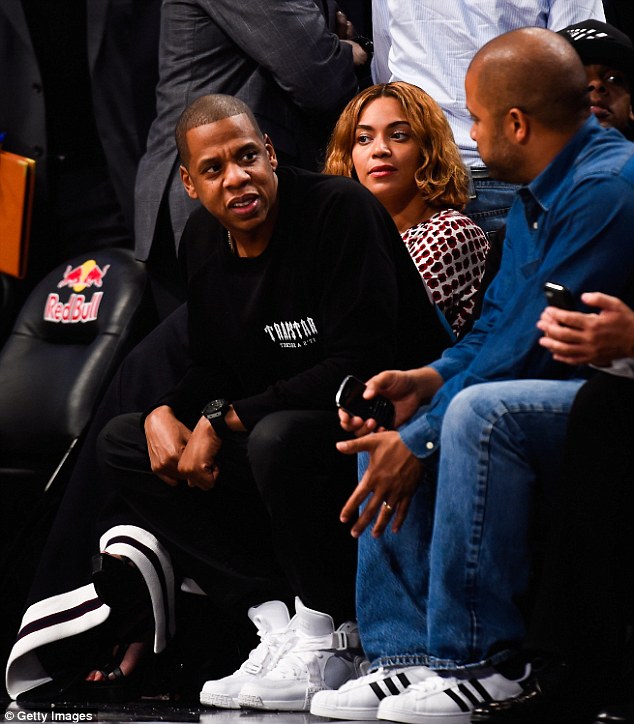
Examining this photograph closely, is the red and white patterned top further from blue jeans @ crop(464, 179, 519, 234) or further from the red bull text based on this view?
the red bull text

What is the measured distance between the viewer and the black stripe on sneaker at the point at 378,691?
211 cm

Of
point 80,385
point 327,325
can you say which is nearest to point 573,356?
point 327,325

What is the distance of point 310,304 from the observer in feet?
8.52

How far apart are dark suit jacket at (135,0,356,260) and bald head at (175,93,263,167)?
0.52 m

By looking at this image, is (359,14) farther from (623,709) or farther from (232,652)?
(623,709)

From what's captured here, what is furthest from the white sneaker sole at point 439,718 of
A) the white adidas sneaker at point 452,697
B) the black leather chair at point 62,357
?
the black leather chair at point 62,357

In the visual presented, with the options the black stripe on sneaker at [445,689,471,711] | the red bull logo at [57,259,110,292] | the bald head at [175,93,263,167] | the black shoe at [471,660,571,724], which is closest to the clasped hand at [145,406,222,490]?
the bald head at [175,93,263,167]

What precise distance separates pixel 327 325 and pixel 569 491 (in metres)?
0.83

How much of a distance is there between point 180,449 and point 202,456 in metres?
0.09

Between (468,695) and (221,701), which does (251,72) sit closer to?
(221,701)

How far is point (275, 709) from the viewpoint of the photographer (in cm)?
238

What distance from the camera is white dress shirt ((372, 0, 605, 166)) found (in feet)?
10.6

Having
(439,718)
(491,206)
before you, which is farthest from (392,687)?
(491,206)

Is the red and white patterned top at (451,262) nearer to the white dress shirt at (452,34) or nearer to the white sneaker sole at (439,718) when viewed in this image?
the white dress shirt at (452,34)
